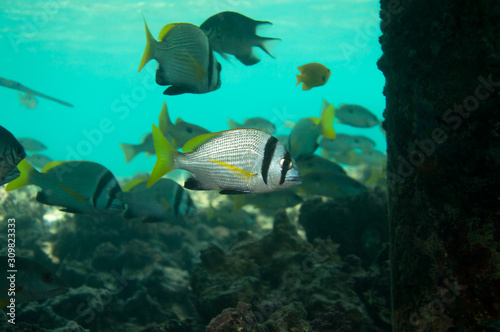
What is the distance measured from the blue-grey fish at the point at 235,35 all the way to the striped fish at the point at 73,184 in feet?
6.27

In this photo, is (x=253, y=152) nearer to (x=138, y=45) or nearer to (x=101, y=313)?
(x=101, y=313)

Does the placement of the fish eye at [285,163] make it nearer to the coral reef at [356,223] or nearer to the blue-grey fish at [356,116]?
the coral reef at [356,223]

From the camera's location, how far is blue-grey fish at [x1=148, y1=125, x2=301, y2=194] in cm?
192

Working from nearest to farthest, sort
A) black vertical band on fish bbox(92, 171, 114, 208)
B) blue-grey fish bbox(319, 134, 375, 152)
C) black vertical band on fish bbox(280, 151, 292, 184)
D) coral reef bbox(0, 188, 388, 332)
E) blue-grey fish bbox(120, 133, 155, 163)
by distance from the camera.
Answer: black vertical band on fish bbox(280, 151, 292, 184), coral reef bbox(0, 188, 388, 332), black vertical band on fish bbox(92, 171, 114, 208), blue-grey fish bbox(120, 133, 155, 163), blue-grey fish bbox(319, 134, 375, 152)

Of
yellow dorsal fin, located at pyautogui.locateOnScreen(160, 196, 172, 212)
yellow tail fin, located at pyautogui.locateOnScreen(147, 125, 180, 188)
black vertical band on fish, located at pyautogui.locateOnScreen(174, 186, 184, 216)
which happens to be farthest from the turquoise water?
yellow dorsal fin, located at pyautogui.locateOnScreen(160, 196, 172, 212)

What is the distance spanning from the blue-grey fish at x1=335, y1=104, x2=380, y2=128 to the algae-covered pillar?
14.7ft

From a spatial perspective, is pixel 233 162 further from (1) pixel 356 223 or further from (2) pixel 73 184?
(1) pixel 356 223

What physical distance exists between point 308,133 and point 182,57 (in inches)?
102

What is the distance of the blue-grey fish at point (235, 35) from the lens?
303 cm

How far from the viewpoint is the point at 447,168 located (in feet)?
5.81

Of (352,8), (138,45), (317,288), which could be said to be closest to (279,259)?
(317,288)

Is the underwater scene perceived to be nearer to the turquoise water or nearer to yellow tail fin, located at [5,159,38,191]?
yellow tail fin, located at [5,159,38,191]

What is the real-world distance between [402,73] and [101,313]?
4.50m

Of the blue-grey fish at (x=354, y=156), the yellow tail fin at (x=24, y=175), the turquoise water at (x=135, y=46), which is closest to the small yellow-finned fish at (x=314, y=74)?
the turquoise water at (x=135, y=46)
